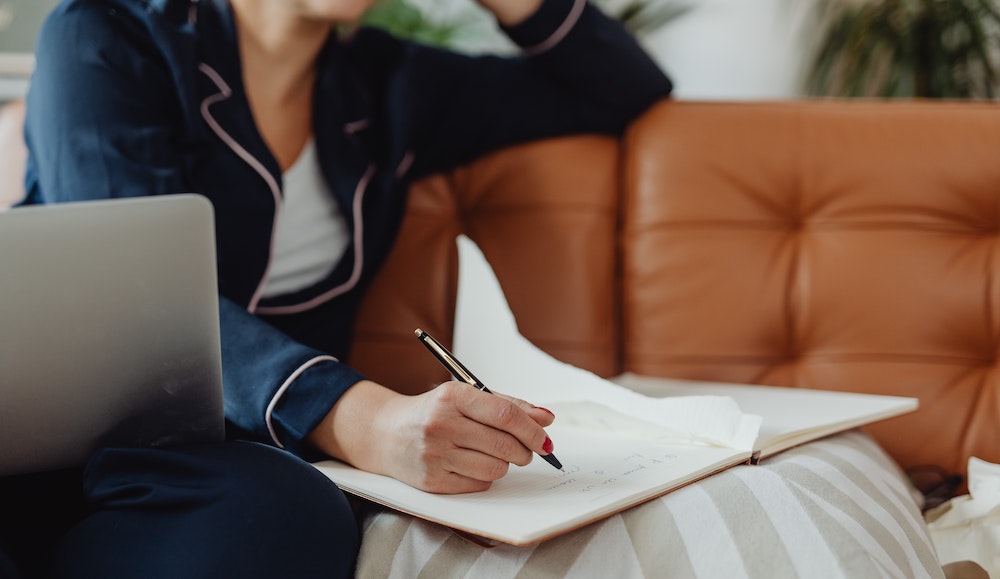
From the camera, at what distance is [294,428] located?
31.9 inches

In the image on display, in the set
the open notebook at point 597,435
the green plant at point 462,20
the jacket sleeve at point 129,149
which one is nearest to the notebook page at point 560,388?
the open notebook at point 597,435

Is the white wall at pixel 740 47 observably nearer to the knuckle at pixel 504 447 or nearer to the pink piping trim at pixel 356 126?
the pink piping trim at pixel 356 126

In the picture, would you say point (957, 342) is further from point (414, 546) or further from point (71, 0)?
point (71, 0)

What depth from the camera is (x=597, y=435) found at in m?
0.87

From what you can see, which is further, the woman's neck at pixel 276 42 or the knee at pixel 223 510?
the woman's neck at pixel 276 42

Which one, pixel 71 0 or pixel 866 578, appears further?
pixel 71 0

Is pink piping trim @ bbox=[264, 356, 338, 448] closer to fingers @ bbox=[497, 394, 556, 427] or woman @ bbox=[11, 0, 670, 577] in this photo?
woman @ bbox=[11, 0, 670, 577]

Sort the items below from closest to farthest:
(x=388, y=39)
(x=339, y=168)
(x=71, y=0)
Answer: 1. (x=71, y=0)
2. (x=339, y=168)
3. (x=388, y=39)

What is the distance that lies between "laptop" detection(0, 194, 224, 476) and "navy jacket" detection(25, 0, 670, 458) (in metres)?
0.15

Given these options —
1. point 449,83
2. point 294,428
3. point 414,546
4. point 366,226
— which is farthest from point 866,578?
point 449,83

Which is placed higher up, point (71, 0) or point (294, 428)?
point (71, 0)

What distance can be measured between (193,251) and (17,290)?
0.38 ft

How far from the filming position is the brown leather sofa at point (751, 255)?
1113 mm

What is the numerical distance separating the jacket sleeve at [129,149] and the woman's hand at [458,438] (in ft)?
0.34
